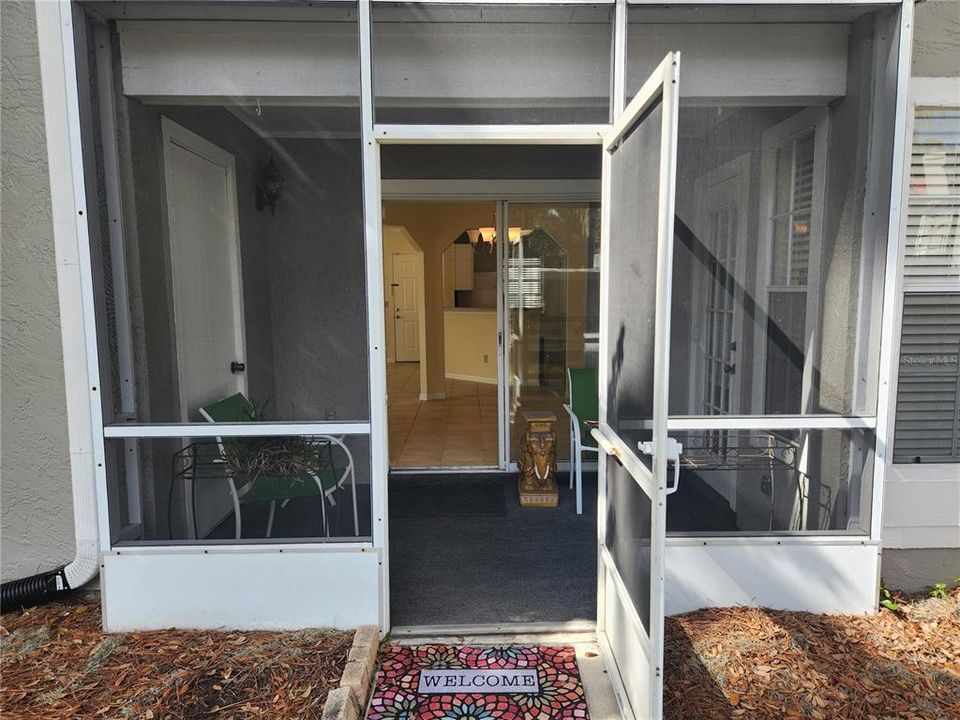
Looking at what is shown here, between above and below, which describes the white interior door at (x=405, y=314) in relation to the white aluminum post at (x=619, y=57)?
below

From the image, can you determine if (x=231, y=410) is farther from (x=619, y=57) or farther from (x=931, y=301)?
(x=931, y=301)

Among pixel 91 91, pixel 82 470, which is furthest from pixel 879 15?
pixel 82 470

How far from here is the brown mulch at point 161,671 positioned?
197cm

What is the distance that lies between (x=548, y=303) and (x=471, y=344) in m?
4.19

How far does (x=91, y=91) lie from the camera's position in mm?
2324

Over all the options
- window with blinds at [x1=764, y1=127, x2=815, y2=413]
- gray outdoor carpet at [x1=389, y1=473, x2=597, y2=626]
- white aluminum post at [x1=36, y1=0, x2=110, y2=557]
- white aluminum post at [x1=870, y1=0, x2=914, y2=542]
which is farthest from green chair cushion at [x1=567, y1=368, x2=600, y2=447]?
white aluminum post at [x1=36, y1=0, x2=110, y2=557]

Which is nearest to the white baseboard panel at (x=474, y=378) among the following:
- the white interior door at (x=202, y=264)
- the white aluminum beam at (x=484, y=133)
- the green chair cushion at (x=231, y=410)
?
the white interior door at (x=202, y=264)

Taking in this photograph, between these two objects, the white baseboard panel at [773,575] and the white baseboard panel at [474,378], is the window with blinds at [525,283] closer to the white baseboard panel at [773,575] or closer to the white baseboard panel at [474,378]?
the white baseboard panel at [773,575]

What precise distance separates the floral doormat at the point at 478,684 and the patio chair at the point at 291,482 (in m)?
0.59

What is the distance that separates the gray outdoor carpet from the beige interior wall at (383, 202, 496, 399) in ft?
9.99

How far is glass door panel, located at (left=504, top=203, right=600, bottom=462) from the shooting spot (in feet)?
14.0

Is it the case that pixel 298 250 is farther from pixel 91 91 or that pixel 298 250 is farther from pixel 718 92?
pixel 718 92

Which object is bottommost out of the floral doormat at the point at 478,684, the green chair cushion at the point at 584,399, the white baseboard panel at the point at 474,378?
the floral doormat at the point at 478,684

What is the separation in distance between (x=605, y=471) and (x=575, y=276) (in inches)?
86.0
